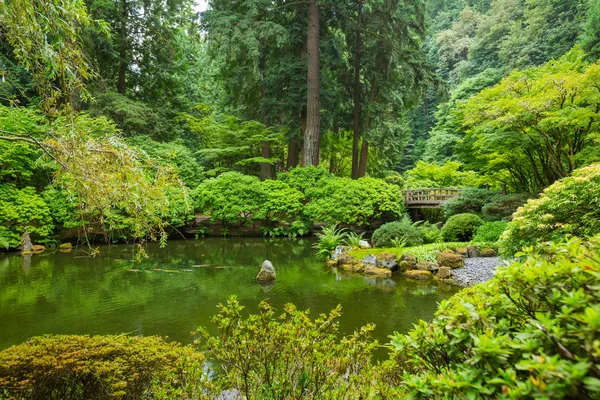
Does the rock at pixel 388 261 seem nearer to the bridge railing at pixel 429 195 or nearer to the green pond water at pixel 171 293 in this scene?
the green pond water at pixel 171 293

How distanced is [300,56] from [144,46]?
7346 mm

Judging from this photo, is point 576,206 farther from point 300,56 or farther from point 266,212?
point 300,56

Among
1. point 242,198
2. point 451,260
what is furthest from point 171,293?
→ point 242,198

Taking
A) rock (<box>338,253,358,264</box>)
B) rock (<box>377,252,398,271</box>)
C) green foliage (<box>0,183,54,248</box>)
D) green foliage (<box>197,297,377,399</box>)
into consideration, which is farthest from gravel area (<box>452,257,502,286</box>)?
green foliage (<box>0,183,54,248</box>)

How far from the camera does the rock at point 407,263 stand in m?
8.49

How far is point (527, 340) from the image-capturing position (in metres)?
1.07

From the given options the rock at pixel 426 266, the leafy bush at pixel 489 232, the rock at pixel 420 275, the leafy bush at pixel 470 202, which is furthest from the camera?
the leafy bush at pixel 470 202

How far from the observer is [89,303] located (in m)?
6.05

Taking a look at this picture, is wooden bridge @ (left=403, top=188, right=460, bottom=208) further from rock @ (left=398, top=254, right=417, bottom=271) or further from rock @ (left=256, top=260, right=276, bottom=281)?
rock @ (left=256, top=260, right=276, bottom=281)

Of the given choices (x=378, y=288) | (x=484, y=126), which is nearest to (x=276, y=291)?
(x=378, y=288)

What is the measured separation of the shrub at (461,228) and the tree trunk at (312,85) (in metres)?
6.47

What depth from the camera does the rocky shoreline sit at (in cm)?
779

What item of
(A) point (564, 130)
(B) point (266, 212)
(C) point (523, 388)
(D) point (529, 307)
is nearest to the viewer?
(C) point (523, 388)

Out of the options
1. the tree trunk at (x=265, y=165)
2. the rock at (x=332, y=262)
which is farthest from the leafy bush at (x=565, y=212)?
the tree trunk at (x=265, y=165)
